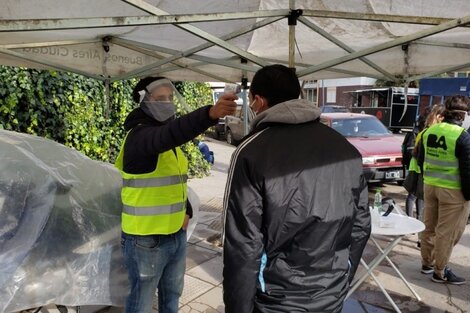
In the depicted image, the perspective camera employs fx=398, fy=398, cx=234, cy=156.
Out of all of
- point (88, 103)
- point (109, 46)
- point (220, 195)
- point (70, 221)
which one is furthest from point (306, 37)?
point (220, 195)

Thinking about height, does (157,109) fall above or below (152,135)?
above

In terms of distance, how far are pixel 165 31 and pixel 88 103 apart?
121 inches

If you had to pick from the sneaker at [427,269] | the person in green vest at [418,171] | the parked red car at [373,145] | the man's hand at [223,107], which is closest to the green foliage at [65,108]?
the man's hand at [223,107]

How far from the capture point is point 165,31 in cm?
360

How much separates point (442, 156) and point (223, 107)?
2.87 m

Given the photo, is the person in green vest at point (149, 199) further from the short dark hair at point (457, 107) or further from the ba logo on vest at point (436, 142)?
the short dark hair at point (457, 107)

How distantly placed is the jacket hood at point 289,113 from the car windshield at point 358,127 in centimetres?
772

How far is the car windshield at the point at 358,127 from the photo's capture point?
9.24 metres

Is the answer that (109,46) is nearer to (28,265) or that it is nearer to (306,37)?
(306,37)

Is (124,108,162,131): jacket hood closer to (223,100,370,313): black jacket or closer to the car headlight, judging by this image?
(223,100,370,313): black jacket

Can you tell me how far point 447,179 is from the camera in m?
3.88

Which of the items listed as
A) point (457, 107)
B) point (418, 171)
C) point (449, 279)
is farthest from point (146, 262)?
point (418, 171)

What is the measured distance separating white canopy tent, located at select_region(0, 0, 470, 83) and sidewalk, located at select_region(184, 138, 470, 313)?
2123 millimetres

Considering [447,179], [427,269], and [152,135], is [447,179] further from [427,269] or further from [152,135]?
[152,135]
